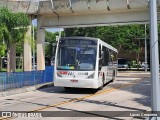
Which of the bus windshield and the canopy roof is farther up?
the canopy roof

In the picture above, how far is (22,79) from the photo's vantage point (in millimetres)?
23438

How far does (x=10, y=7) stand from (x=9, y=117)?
83.0 ft

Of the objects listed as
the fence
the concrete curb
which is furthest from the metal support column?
the fence

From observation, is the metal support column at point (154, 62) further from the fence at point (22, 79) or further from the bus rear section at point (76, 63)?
the fence at point (22, 79)

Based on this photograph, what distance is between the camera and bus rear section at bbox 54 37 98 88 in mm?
20141

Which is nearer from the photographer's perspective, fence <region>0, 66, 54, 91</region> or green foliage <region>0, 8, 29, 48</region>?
fence <region>0, 66, 54, 91</region>

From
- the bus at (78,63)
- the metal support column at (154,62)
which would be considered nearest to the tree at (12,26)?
the bus at (78,63)

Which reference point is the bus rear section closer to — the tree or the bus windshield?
the bus windshield

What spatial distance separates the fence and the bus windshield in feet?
10.7

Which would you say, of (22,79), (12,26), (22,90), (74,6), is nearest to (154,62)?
(22,90)

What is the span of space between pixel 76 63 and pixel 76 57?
1.09 feet

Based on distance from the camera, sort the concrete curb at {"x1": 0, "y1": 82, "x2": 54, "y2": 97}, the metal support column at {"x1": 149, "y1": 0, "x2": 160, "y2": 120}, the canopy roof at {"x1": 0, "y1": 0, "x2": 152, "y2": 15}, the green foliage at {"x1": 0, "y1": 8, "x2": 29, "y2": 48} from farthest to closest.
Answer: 1. the canopy roof at {"x1": 0, "y1": 0, "x2": 152, "y2": 15}
2. the green foliage at {"x1": 0, "y1": 8, "x2": 29, "y2": 48}
3. the concrete curb at {"x1": 0, "y1": 82, "x2": 54, "y2": 97}
4. the metal support column at {"x1": 149, "y1": 0, "x2": 160, "y2": 120}

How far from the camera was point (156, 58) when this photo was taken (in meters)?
11.0

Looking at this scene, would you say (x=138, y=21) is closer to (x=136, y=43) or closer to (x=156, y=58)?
(x=156, y=58)
